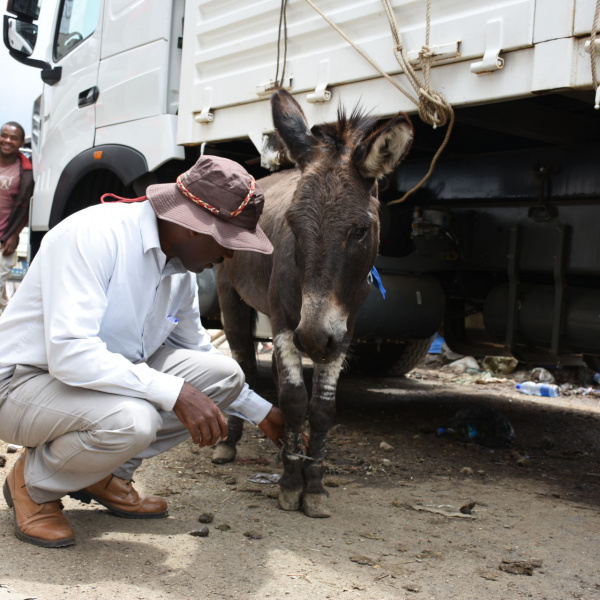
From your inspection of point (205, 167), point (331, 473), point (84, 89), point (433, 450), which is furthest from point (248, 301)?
point (84, 89)

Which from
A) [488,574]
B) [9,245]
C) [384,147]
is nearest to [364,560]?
[488,574]

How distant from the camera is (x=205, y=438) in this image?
8.53 ft

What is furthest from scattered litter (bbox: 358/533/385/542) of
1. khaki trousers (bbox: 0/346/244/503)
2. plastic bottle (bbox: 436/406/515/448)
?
plastic bottle (bbox: 436/406/515/448)

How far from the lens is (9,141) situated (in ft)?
25.1

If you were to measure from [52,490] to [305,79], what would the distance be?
2.71 metres

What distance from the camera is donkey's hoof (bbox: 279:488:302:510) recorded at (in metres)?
3.46

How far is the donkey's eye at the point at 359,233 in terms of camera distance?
11.2 feet

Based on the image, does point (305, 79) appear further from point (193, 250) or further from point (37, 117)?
point (37, 117)

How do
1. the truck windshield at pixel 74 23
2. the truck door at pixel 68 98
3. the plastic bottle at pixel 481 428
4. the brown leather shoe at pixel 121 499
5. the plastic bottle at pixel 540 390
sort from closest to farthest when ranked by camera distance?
the brown leather shoe at pixel 121 499 < the plastic bottle at pixel 481 428 < the truck door at pixel 68 98 < the truck windshield at pixel 74 23 < the plastic bottle at pixel 540 390

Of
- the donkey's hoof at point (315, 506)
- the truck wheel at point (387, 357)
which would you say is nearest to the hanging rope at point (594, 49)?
the donkey's hoof at point (315, 506)

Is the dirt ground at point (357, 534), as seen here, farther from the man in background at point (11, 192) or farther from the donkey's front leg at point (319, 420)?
the man in background at point (11, 192)

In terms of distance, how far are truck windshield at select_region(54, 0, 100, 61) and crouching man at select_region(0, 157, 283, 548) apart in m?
4.07

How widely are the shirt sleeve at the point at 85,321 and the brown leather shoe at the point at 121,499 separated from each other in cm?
60

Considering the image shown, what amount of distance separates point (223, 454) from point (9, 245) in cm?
445
